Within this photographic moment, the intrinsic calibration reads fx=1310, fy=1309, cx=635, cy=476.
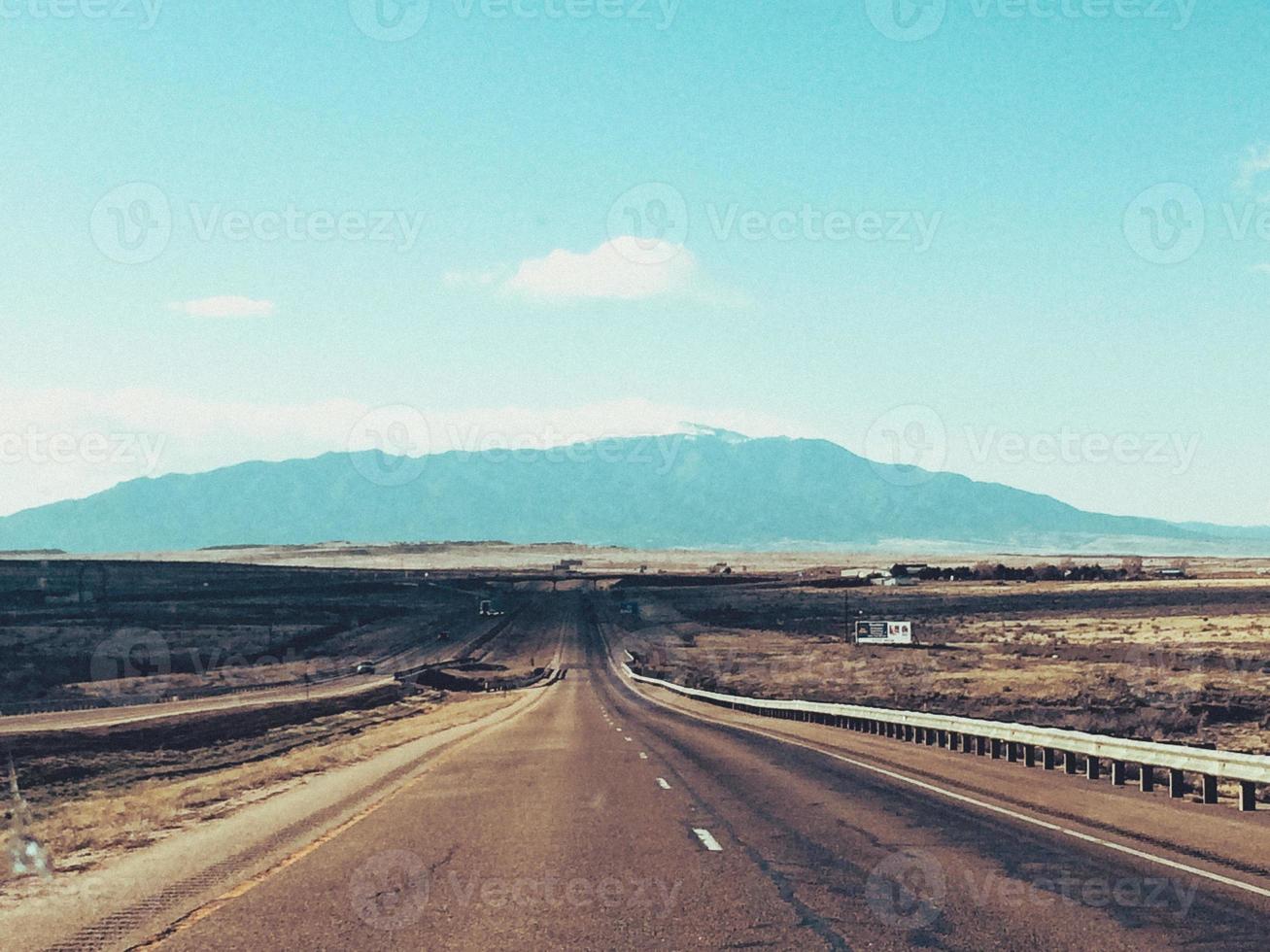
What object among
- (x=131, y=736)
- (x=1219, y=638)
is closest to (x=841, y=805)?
(x=131, y=736)

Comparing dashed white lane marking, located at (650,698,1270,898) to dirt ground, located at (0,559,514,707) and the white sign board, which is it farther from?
the white sign board

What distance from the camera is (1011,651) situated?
254 ft

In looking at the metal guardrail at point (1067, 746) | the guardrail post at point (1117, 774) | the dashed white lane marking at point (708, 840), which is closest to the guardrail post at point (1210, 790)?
the metal guardrail at point (1067, 746)

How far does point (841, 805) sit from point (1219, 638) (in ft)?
223

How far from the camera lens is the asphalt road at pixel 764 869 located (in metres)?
9.70

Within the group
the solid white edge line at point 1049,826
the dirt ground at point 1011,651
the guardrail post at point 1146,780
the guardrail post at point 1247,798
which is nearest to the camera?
the solid white edge line at point 1049,826

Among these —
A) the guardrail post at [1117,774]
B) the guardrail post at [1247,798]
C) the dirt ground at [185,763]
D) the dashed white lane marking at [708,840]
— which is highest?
the dashed white lane marking at [708,840]

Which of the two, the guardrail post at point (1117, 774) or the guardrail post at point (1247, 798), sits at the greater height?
the guardrail post at point (1247, 798)

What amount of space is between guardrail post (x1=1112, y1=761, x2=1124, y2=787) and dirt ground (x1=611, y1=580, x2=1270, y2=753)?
758cm

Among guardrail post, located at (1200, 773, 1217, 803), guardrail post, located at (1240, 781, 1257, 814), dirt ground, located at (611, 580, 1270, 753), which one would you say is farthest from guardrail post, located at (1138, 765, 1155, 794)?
dirt ground, located at (611, 580, 1270, 753)

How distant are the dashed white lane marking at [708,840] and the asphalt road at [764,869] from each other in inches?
2.8

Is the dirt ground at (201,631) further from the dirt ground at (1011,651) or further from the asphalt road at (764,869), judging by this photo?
the asphalt road at (764,869)

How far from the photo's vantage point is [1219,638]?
77.6 m

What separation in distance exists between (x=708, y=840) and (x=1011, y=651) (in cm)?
6670
